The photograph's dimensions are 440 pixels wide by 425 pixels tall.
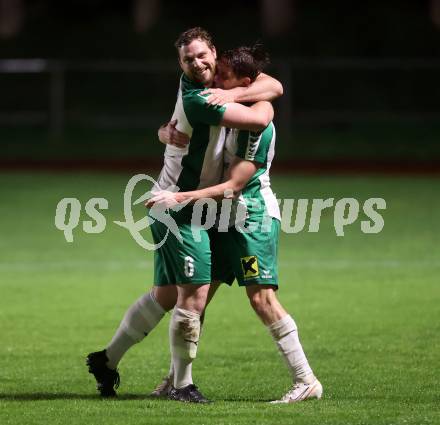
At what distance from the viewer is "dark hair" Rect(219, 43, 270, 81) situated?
23.3 ft

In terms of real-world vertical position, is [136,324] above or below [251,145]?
below

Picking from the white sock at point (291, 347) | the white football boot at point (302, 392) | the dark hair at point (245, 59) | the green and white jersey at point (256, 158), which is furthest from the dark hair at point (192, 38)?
the white football boot at point (302, 392)

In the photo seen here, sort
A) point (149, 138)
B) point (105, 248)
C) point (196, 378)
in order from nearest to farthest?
point (196, 378)
point (105, 248)
point (149, 138)

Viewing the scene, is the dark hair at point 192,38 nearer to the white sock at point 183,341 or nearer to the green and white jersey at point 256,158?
the green and white jersey at point 256,158

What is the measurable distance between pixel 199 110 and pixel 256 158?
46 centimetres

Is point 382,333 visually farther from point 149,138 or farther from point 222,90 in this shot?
point 149,138

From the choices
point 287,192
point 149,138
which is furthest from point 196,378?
point 149,138

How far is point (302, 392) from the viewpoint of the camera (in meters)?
7.18

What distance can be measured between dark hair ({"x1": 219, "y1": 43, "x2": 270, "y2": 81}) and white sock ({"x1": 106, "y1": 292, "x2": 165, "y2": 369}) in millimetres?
1501

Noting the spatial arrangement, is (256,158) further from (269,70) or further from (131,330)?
(269,70)

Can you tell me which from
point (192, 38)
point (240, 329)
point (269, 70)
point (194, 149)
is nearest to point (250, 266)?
point (194, 149)

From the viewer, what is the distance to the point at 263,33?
32.4 metres

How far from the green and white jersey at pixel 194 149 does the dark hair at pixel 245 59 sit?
0.77ft

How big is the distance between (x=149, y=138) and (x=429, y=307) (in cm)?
1617
